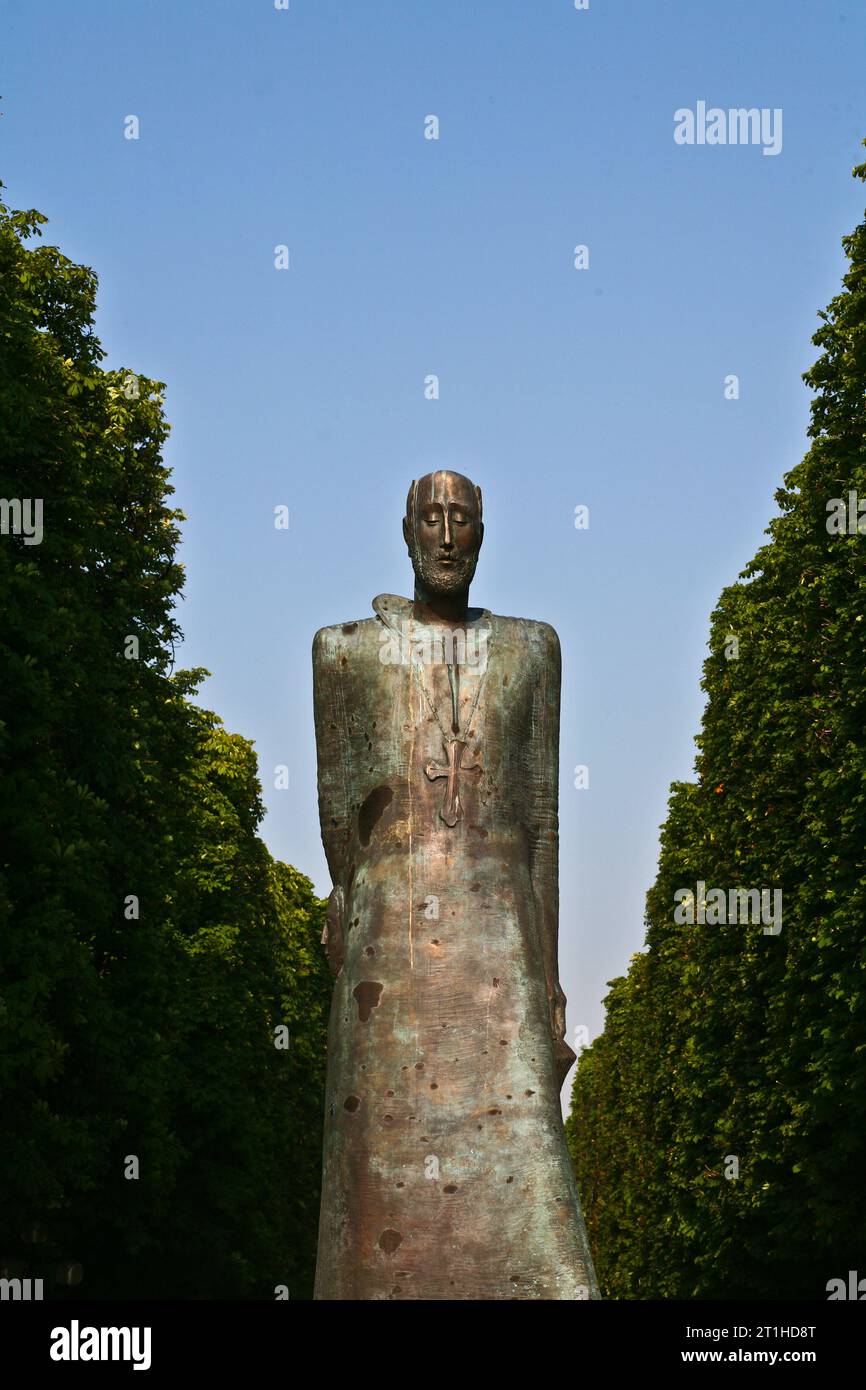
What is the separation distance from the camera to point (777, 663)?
127ft

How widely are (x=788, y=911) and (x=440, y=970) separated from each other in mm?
29393

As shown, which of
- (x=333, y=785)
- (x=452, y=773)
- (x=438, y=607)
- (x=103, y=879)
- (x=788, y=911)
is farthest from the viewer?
(x=788, y=911)

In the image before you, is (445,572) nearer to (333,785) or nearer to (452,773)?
(452,773)

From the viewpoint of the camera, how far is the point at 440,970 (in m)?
9.99

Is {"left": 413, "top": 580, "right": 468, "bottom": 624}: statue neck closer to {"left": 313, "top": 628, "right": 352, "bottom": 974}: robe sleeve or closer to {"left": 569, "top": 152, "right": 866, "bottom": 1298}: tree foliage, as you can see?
{"left": 313, "top": 628, "right": 352, "bottom": 974}: robe sleeve

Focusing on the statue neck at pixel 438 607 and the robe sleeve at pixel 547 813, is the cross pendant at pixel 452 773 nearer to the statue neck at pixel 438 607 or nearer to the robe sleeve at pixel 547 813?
the robe sleeve at pixel 547 813

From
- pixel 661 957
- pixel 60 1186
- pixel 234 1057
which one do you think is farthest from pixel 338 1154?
pixel 661 957

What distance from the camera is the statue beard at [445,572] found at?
418 inches

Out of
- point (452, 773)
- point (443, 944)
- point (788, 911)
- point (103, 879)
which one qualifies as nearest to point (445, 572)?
point (452, 773)

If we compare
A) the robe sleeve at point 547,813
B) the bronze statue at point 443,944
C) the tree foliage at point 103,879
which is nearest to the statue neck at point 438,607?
the bronze statue at point 443,944

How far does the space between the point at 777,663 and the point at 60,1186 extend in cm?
1636

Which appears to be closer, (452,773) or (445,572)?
(452,773)

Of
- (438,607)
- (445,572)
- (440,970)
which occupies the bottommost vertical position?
(440,970)

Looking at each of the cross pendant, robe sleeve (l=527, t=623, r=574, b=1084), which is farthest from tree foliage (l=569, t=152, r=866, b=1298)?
the cross pendant
